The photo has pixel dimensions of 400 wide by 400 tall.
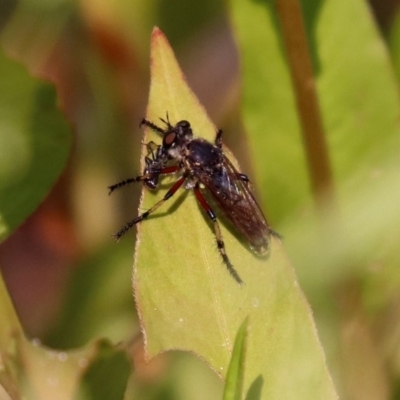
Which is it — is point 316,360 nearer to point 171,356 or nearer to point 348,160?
point 348,160

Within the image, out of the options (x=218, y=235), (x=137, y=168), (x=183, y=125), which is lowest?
(x=137, y=168)

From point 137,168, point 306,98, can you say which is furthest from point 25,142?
point 137,168

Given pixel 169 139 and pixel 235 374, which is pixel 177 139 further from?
pixel 235 374

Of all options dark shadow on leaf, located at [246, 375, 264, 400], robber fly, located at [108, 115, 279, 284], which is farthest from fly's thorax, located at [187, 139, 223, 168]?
dark shadow on leaf, located at [246, 375, 264, 400]

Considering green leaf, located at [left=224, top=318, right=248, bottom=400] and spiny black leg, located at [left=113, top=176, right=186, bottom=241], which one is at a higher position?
spiny black leg, located at [left=113, top=176, right=186, bottom=241]

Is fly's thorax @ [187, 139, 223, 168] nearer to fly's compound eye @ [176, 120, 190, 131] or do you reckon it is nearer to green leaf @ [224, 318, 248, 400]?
fly's compound eye @ [176, 120, 190, 131]

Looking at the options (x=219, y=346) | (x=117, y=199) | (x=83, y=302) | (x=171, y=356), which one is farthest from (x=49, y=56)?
(x=219, y=346)
